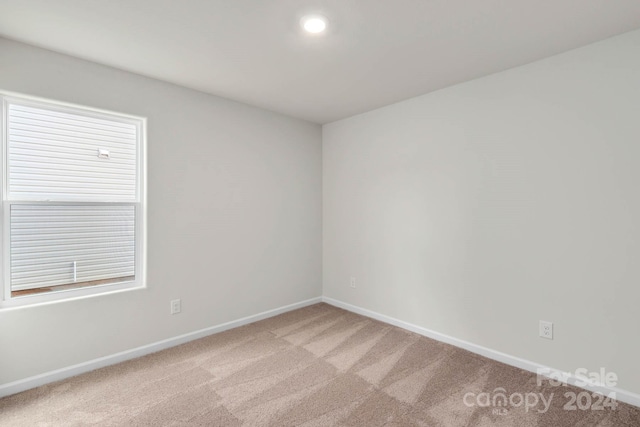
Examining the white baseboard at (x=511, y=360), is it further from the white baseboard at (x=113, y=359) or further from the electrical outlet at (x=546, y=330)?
the white baseboard at (x=113, y=359)

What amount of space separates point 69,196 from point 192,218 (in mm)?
949

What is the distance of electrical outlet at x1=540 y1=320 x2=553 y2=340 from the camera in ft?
7.72

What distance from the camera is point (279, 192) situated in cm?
375

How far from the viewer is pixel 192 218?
3.01m

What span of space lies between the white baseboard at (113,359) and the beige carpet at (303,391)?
6 cm

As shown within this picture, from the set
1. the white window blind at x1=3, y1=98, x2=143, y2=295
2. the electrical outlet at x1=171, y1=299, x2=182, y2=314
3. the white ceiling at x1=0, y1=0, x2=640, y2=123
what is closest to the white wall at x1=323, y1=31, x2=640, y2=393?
the white ceiling at x1=0, y1=0, x2=640, y2=123

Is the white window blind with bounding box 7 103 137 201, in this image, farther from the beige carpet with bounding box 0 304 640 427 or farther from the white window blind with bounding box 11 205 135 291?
the beige carpet with bounding box 0 304 640 427

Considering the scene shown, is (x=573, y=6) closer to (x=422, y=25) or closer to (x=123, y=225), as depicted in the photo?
(x=422, y=25)

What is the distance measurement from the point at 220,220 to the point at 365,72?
78.5 inches

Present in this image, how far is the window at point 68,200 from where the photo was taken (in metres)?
2.21

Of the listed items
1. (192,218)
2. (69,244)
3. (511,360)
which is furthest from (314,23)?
(511,360)

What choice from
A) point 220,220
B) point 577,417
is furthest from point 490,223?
point 220,220

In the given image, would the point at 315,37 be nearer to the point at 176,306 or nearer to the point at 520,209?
the point at 520,209

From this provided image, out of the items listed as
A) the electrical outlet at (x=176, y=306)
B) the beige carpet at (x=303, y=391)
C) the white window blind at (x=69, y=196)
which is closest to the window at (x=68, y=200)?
the white window blind at (x=69, y=196)
